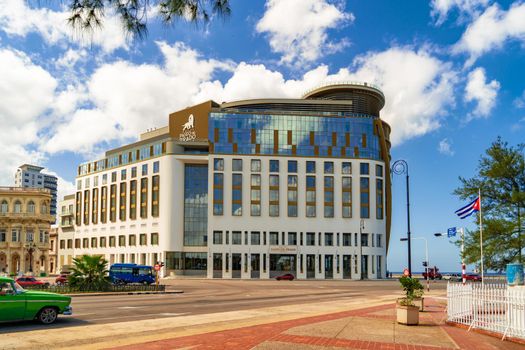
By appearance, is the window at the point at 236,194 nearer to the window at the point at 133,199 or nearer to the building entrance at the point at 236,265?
the building entrance at the point at 236,265

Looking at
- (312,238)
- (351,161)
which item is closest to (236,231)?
(312,238)

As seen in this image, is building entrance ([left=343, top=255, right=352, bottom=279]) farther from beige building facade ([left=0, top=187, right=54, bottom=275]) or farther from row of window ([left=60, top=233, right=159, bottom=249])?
beige building facade ([left=0, top=187, right=54, bottom=275])

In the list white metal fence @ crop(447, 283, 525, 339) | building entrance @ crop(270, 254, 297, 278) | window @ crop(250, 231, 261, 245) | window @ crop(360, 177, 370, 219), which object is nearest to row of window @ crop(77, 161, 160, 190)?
window @ crop(250, 231, 261, 245)

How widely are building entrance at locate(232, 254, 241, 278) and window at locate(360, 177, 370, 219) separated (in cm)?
2337

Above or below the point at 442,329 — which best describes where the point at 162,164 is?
above

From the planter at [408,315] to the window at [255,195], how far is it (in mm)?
73739

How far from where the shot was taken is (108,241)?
346 feet

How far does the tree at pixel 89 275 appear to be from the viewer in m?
39.2

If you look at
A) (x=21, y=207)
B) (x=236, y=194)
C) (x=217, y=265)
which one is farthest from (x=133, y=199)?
(x=217, y=265)

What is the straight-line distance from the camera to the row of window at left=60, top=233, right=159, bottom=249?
96.9 meters

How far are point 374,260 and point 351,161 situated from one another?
59.3ft

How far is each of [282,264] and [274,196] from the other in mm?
12035

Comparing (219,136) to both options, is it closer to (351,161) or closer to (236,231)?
(236,231)

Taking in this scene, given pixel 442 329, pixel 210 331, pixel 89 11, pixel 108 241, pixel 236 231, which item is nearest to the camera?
pixel 89 11
